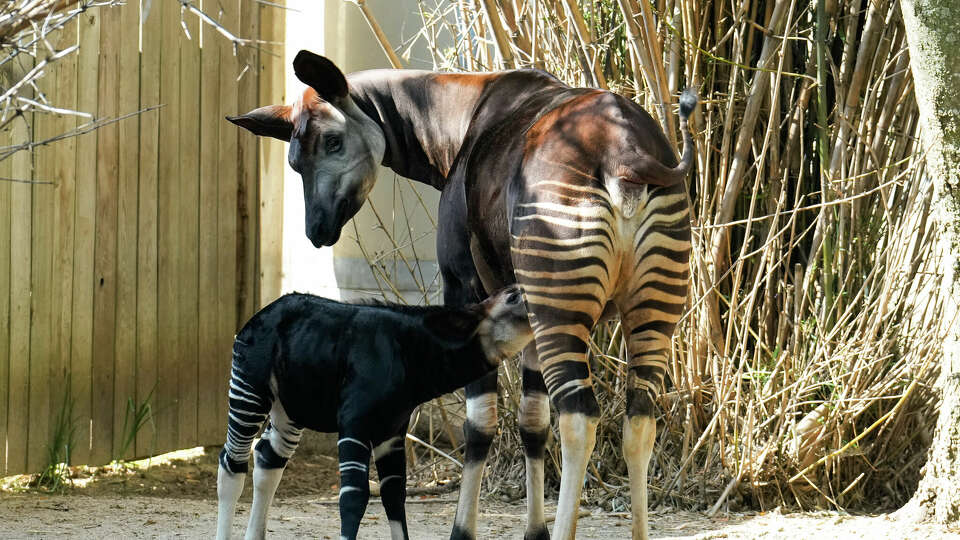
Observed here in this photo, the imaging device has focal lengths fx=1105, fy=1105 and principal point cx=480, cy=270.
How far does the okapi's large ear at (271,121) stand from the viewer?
389 cm

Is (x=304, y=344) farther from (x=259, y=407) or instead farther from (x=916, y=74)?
(x=916, y=74)

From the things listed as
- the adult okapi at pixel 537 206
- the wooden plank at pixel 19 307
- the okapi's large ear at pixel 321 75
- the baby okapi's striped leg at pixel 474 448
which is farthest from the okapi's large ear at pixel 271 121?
the wooden plank at pixel 19 307

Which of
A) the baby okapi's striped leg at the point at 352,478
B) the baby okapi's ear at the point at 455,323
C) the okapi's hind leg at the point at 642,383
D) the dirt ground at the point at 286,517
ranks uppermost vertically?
the baby okapi's ear at the point at 455,323

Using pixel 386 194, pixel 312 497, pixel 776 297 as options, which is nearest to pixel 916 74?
pixel 776 297

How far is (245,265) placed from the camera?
6316 mm

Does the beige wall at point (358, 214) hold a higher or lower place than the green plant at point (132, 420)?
higher

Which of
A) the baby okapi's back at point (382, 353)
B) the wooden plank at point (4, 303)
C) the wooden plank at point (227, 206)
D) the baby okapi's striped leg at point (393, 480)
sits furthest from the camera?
the wooden plank at point (227, 206)

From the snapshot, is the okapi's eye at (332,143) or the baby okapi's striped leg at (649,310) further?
the okapi's eye at (332,143)

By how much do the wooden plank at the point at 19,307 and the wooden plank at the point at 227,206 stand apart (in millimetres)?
1120

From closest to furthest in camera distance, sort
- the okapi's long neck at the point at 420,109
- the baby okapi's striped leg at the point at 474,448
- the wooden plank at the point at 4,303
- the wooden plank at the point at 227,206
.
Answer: the baby okapi's striped leg at the point at 474,448 → the okapi's long neck at the point at 420,109 → the wooden plank at the point at 4,303 → the wooden plank at the point at 227,206

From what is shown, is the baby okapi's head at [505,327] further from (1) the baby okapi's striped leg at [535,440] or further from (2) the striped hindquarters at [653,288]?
(1) the baby okapi's striped leg at [535,440]

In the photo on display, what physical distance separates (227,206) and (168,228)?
405 mm

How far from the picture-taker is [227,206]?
244 inches

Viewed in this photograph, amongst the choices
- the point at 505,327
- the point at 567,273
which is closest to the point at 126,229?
the point at 505,327
